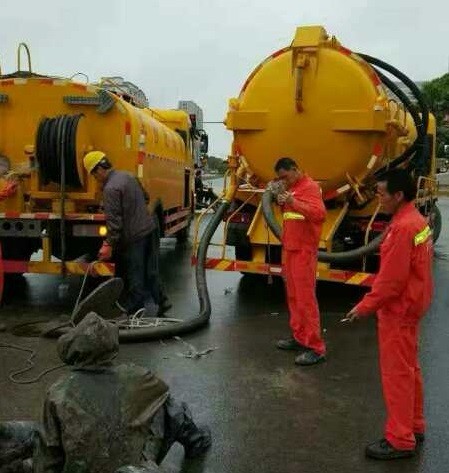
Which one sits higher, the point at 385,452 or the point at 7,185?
the point at 7,185

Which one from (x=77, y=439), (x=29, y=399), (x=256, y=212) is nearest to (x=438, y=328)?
(x=256, y=212)

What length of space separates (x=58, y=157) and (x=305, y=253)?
3.03 metres

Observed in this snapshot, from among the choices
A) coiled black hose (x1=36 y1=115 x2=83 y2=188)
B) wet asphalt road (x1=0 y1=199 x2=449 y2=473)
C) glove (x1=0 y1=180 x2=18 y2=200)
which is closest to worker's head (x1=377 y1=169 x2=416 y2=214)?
wet asphalt road (x1=0 y1=199 x2=449 y2=473)

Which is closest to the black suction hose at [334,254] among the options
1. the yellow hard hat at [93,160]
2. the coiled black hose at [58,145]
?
the yellow hard hat at [93,160]

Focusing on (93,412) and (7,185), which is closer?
(93,412)

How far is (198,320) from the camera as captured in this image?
6676 millimetres

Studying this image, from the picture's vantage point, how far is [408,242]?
3.71 meters

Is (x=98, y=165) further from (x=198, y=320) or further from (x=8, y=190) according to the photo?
(x=198, y=320)

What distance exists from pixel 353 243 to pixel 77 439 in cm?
586

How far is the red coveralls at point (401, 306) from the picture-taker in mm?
3729

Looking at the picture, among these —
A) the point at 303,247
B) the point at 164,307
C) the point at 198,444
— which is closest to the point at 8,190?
the point at 164,307

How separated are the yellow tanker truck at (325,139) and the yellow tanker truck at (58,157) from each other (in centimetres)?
127

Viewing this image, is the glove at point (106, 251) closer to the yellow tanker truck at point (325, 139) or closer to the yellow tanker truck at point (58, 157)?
the yellow tanker truck at point (58, 157)

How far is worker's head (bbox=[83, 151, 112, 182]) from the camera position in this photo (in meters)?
6.46
